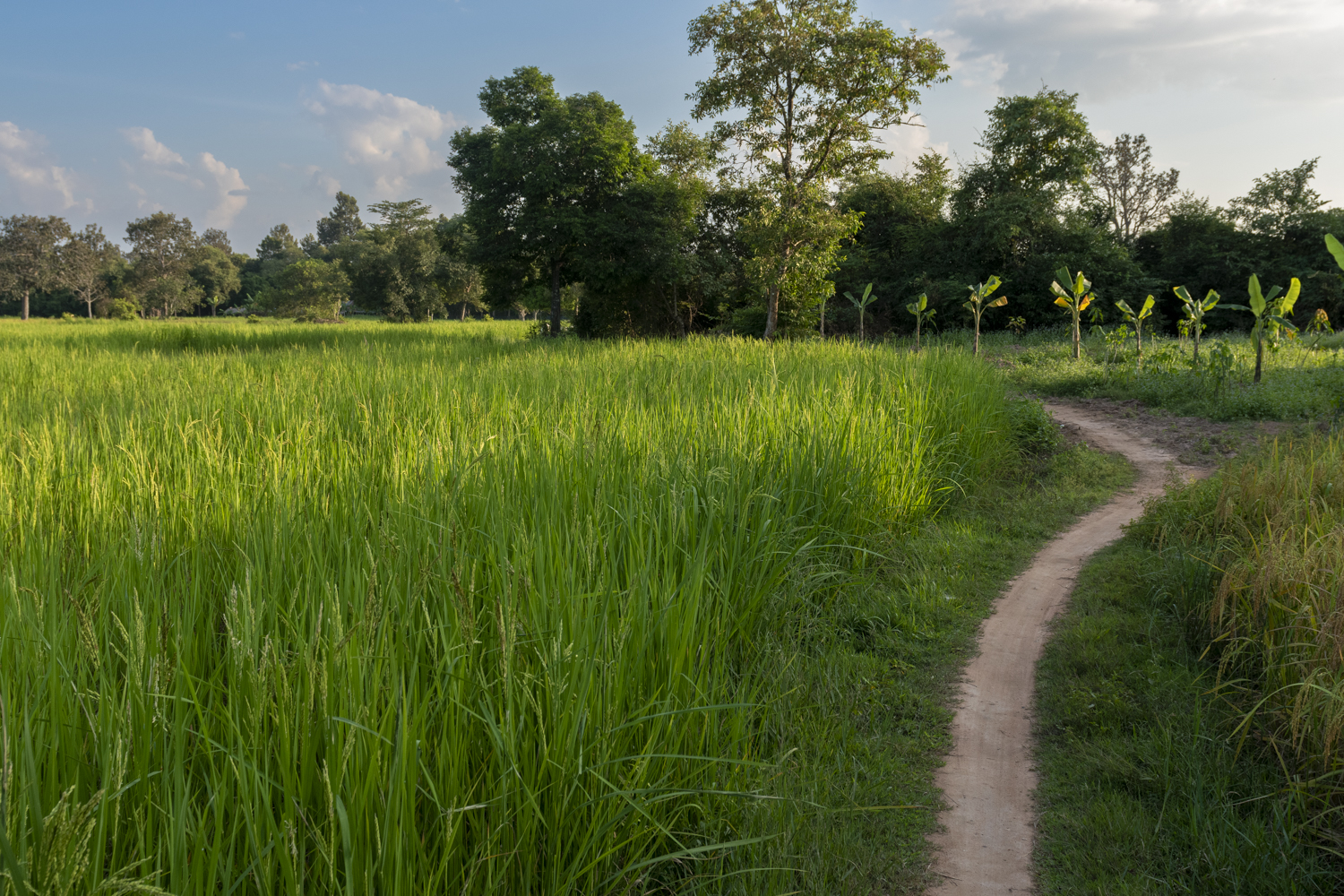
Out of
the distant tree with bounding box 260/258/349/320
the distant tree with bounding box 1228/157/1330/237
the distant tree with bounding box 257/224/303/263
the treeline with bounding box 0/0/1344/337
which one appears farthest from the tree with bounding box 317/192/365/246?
the distant tree with bounding box 1228/157/1330/237

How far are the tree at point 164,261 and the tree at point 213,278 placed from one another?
1.10m

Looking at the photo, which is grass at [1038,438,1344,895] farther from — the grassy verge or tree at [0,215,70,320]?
tree at [0,215,70,320]

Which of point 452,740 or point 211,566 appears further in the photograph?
point 211,566

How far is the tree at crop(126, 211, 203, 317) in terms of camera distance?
6925 centimetres

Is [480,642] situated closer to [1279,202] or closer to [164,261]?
[1279,202]

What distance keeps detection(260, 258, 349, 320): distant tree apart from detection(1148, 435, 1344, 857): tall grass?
6379 centimetres

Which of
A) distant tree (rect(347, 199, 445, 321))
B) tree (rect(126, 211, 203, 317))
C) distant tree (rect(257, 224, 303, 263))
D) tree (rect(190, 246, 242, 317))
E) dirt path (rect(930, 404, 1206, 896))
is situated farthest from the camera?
distant tree (rect(257, 224, 303, 263))

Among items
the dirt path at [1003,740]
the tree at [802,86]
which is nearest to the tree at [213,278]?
the tree at [802,86]

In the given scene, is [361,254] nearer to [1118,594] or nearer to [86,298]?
[86,298]

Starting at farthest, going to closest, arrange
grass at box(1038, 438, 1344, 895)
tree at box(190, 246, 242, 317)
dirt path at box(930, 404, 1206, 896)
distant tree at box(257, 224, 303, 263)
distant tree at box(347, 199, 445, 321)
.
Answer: distant tree at box(257, 224, 303, 263)
tree at box(190, 246, 242, 317)
distant tree at box(347, 199, 445, 321)
dirt path at box(930, 404, 1206, 896)
grass at box(1038, 438, 1344, 895)

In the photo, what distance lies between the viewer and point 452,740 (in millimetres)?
1886

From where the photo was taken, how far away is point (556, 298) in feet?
84.8

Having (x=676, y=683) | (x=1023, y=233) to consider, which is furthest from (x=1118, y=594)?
(x=1023, y=233)

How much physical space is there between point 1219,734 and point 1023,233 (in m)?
29.4
